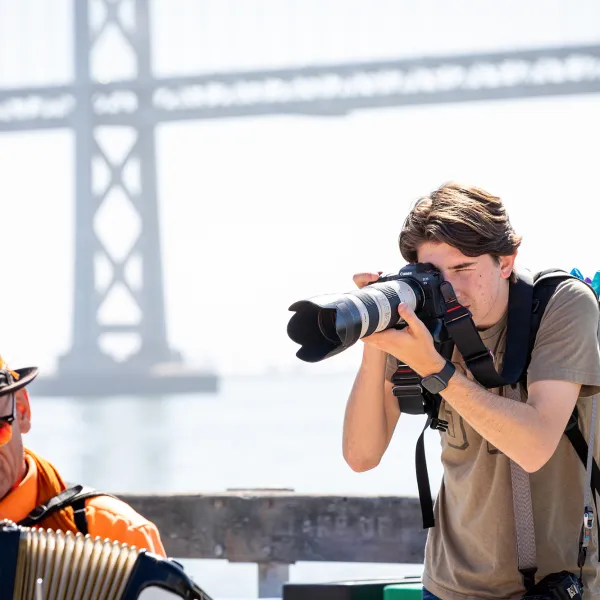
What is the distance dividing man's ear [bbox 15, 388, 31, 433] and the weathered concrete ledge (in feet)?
3.37

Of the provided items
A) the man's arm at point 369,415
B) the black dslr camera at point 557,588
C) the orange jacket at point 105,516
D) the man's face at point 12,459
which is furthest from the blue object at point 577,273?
the man's face at point 12,459

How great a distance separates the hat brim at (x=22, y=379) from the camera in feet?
4.88

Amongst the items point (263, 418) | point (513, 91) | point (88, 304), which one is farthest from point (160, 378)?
point (513, 91)

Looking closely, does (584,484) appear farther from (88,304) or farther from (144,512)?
(88,304)

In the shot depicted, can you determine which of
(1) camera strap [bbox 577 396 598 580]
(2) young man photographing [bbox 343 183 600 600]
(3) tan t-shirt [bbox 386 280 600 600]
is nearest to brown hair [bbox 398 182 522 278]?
(2) young man photographing [bbox 343 183 600 600]

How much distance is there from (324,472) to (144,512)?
53.2 ft

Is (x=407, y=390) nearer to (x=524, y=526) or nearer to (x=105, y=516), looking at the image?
(x=524, y=526)

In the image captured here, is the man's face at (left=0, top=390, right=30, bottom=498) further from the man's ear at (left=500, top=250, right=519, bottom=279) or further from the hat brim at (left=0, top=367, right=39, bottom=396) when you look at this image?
the man's ear at (left=500, top=250, right=519, bottom=279)

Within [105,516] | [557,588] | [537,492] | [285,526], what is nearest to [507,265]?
[537,492]

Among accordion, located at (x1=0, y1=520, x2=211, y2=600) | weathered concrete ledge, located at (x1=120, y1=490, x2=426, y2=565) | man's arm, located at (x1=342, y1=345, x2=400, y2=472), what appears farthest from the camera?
weathered concrete ledge, located at (x1=120, y1=490, x2=426, y2=565)

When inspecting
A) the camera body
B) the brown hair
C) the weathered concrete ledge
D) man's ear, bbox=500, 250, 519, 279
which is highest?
the brown hair

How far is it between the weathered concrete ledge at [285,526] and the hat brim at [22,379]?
1054mm

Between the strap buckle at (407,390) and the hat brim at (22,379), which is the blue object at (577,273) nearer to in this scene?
the strap buckle at (407,390)

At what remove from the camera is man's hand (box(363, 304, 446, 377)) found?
1521mm
